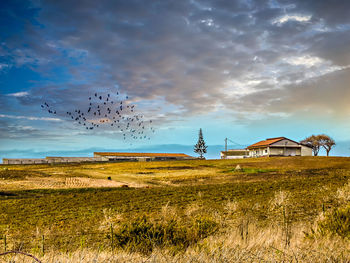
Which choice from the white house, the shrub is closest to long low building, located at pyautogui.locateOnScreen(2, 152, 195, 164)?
the white house

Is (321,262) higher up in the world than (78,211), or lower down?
higher up

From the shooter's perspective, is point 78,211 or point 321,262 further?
point 78,211

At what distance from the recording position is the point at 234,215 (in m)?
12.0

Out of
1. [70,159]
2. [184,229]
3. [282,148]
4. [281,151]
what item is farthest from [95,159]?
[184,229]

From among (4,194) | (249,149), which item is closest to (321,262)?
(4,194)

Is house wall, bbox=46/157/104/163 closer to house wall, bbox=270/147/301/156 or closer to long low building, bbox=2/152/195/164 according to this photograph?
long low building, bbox=2/152/195/164

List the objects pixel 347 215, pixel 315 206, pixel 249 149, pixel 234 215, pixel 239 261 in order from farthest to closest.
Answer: pixel 249 149 < pixel 315 206 < pixel 234 215 < pixel 347 215 < pixel 239 261

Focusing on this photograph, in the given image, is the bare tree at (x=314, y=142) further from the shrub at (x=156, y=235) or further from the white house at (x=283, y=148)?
the shrub at (x=156, y=235)

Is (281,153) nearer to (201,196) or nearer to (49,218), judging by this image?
(201,196)

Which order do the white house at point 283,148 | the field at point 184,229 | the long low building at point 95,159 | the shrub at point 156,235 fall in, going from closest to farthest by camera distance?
the field at point 184,229
the shrub at point 156,235
the long low building at point 95,159
the white house at point 283,148

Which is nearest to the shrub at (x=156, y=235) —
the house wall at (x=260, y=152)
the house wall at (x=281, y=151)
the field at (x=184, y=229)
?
the field at (x=184, y=229)

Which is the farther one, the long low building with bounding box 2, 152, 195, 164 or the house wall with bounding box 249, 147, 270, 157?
the house wall with bounding box 249, 147, 270, 157

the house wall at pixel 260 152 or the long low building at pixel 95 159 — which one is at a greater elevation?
the house wall at pixel 260 152

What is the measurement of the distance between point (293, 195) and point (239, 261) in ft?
45.3
